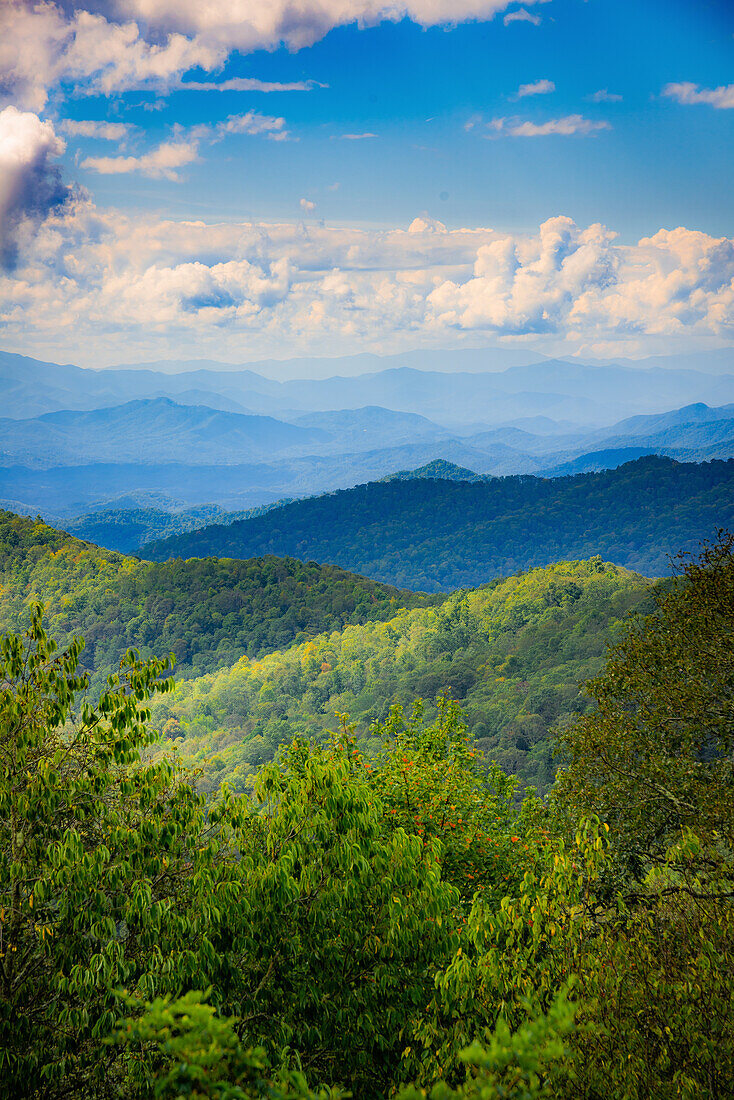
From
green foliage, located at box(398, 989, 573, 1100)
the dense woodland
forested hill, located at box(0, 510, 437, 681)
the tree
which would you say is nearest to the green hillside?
forested hill, located at box(0, 510, 437, 681)

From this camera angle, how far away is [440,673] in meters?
67.8

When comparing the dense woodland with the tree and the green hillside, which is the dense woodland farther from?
the green hillside

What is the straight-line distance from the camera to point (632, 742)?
1435cm

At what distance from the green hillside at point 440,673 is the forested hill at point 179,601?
9.05 metres

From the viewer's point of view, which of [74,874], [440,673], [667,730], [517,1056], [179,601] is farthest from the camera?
[179,601]

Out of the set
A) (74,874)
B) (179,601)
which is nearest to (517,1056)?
(74,874)

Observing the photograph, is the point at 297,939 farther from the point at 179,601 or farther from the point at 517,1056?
the point at 179,601

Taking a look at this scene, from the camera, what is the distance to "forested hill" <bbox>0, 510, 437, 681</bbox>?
344 ft

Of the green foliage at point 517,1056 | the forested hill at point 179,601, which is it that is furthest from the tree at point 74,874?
the forested hill at point 179,601

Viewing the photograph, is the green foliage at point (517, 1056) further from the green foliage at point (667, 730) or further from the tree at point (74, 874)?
the green foliage at point (667, 730)

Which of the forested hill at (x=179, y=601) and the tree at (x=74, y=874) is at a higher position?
the tree at (x=74, y=874)

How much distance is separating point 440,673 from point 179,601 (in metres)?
55.4

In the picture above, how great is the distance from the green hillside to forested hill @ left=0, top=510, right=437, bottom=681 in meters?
9.05

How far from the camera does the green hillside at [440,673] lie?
53125 mm
